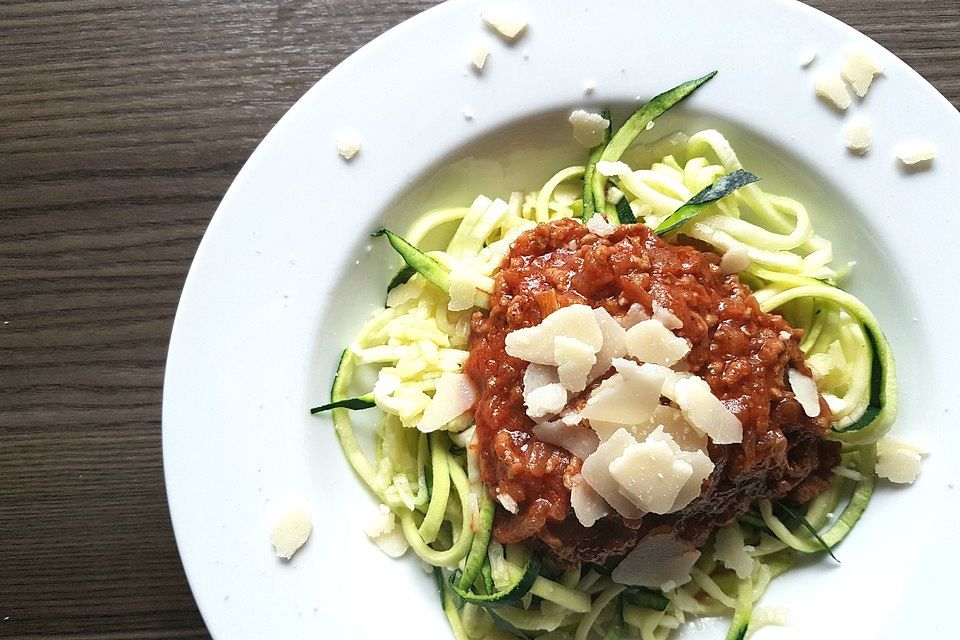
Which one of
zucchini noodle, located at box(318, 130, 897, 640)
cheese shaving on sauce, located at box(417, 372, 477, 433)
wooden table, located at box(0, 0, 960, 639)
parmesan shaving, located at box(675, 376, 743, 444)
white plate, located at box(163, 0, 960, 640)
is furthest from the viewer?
wooden table, located at box(0, 0, 960, 639)

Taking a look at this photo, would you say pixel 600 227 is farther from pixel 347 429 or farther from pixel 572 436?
pixel 347 429

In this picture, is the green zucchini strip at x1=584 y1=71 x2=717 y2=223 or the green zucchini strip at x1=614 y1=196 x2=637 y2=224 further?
the green zucchini strip at x1=614 y1=196 x2=637 y2=224

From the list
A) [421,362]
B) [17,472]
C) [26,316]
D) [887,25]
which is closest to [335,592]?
[421,362]

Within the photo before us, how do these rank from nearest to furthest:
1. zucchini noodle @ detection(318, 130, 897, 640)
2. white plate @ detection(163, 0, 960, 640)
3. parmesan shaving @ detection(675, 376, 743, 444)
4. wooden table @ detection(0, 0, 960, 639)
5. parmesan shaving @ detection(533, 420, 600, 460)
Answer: parmesan shaving @ detection(675, 376, 743, 444) → parmesan shaving @ detection(533, 420, 600, 460) → white plate @ detection(163, 0, 960, 640) → zucchini noodle @ detection(318, 130, 897, 640) → wooden table @ detection(0, 0, 960, 639)

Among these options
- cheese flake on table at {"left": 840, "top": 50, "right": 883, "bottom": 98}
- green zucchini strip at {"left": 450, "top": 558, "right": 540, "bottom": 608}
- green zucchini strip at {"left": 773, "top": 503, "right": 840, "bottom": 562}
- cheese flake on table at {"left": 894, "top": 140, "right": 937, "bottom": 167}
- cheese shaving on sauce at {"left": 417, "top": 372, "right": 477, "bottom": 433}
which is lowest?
green zucchini strip at {"left": 450, "top": 558, "right": 540, "bottom": 608}

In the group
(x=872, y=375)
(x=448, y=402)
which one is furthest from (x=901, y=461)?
(x=448, y=402)

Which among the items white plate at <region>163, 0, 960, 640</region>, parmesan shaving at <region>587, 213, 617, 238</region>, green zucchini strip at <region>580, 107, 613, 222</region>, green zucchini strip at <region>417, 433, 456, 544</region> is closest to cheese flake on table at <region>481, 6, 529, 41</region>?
white plate at <region>163, 0, 960, 640</region>

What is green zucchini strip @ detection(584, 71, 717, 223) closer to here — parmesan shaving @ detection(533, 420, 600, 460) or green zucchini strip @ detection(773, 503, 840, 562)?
parmesan shaving @ detection(533, 420, 600, 460)
